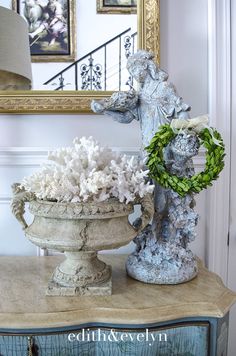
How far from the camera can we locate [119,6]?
126 centimetres

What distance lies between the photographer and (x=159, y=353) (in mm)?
841

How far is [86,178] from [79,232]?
5.3 inches

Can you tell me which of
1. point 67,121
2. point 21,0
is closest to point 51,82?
point 67,121

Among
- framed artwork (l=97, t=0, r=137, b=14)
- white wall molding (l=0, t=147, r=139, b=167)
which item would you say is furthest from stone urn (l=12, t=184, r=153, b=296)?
framed artwork (l=97, t=0, r=137, b=14)

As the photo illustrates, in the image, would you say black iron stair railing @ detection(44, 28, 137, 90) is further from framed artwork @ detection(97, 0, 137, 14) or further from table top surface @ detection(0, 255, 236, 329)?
table top surface @ detection(0, 255, 236, 329)

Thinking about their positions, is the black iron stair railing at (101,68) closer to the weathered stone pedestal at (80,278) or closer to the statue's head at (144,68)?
the statue's head at (144,68)

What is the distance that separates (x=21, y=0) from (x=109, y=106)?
0.59 meters

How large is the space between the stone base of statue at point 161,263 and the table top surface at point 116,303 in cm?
2

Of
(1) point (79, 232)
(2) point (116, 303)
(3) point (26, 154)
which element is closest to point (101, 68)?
(3) point (26, 154)

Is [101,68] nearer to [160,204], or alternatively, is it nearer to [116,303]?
[160,204]

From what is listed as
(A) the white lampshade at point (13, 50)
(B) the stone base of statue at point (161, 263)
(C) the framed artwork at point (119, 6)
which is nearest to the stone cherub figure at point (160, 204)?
(B) the stone base of statue at point (161, 263)

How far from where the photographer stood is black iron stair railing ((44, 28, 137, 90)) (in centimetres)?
126

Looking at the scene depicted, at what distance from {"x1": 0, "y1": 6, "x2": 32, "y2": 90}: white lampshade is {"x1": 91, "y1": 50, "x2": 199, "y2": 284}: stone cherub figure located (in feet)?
0.81

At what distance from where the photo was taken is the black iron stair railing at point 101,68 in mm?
1265
